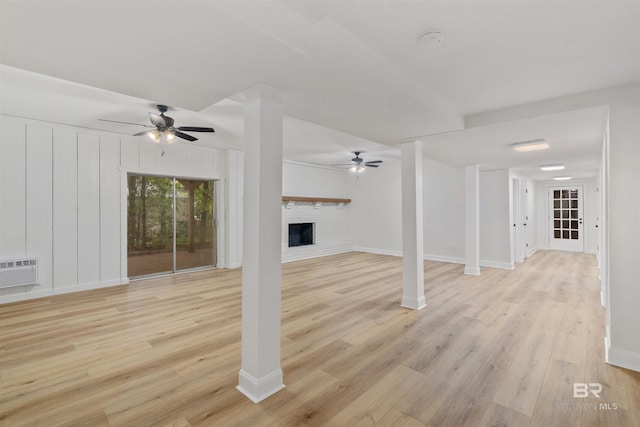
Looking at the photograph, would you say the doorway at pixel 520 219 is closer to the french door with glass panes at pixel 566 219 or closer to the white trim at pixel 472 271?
the white trim at pixel 472 271

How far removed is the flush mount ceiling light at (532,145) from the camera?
3980mm

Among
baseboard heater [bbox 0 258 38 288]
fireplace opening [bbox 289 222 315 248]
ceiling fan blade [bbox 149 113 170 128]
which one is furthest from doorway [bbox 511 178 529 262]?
baseboard heater [bbox 0 258 38 288]

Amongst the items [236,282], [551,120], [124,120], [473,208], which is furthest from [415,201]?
[124,120]

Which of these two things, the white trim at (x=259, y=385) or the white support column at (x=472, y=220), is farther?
the white support column at (x=472, y=220)

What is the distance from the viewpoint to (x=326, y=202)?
28.5 feet

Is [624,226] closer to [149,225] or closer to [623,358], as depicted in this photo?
[623,358]

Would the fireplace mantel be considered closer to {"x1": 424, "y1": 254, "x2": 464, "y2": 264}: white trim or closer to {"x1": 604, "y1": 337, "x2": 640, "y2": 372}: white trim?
{"x1": 424, "y1": 254, "x2": 464, "y2": 264}: white trim

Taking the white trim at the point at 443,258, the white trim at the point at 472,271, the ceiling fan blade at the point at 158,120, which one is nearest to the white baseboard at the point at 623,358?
the white trim at the point at 472,271

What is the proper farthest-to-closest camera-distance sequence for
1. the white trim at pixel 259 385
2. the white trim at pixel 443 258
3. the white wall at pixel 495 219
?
the white trim at pixel 443 258 → the white wall at pixel 495 219 → the white trim at pixel 259 385

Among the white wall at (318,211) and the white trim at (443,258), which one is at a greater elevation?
the white wall at (318,211)

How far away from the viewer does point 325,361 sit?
2541 mm

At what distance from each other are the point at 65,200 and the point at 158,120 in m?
2.26

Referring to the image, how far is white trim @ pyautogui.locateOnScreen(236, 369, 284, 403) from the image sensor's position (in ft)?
6.64

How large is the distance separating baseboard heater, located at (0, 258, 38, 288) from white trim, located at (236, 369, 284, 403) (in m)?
4.06
